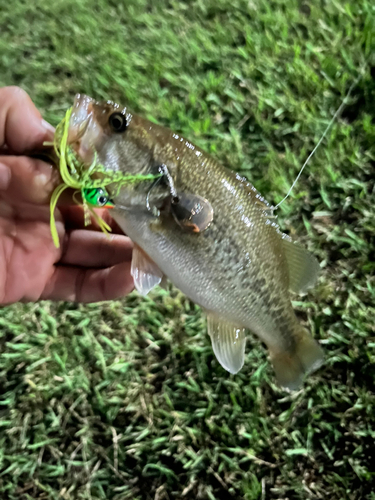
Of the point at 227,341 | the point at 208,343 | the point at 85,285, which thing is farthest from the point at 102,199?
the point at 208,343

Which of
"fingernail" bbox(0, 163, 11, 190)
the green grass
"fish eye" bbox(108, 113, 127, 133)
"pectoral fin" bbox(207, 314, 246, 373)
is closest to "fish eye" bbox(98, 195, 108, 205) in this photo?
"fish eye" bbox(108, 113, 127, 133)

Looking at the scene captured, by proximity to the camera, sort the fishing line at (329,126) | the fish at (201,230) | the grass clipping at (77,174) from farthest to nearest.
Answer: the fishing line at (329,126) < the fish at (201,230) < the grass clipping at (77,174)

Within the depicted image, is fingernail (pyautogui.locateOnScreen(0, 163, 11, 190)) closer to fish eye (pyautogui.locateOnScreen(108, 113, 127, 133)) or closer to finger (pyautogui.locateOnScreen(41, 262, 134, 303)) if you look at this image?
fish eye (pyautogui.locateOnScreen(108, 113, 127, 133))

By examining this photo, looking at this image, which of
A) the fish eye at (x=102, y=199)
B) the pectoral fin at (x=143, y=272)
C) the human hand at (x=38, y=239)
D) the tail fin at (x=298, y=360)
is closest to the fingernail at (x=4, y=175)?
the human hand at (x=38, y=239)

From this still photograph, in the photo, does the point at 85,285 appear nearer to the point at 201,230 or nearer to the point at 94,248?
the point at 94,248

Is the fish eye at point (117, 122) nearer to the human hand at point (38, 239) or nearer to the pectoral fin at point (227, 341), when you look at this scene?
the human hand at point (38, 239)

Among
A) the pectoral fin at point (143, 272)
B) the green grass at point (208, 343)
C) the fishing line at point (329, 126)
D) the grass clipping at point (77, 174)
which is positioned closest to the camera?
the grass clipping at point (77, 174)

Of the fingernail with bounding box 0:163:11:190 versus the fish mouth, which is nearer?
the fish mouth
